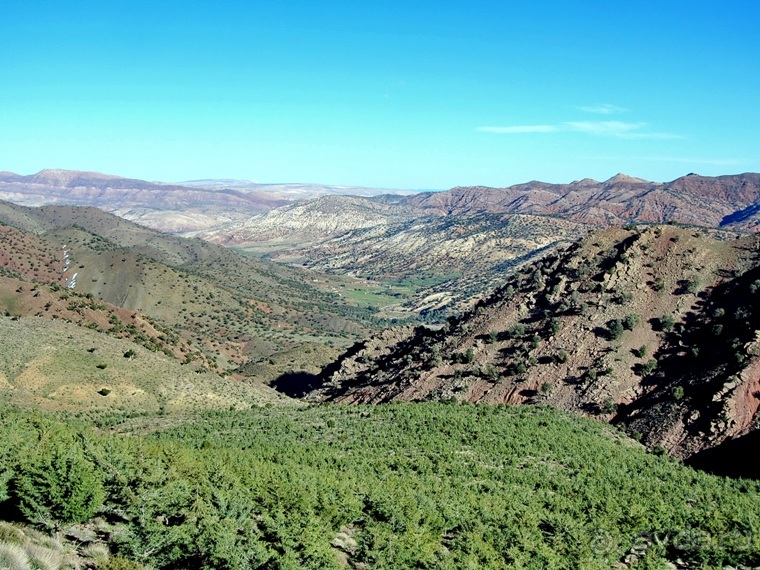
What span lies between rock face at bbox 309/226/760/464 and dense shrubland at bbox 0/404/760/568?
691 cm

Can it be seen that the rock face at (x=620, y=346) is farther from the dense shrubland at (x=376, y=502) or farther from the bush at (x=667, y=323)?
the dense shrubland at (x=376, y=502)

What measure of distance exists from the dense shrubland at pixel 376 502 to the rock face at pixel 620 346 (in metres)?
6.91

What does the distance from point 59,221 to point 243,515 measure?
652ft

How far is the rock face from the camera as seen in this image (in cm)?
4125

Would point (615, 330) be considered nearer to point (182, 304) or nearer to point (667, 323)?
point (667, 323)

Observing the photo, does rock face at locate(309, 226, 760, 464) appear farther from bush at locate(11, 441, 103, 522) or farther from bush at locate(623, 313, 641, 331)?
bush at locate(11, 441, 103, 522)

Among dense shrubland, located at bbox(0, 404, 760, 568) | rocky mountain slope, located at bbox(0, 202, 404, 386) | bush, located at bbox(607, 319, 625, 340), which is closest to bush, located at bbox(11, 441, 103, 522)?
dense shrubland, located at bbox(0, 404, 760, 568)

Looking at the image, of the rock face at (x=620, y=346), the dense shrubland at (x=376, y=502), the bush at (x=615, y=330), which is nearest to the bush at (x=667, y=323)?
the rock face at (x=620, y=346)

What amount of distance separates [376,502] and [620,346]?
1297 inches

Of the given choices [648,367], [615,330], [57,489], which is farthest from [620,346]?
[57,489]

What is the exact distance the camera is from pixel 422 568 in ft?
64.9

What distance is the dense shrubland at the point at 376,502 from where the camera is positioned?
65.1 ft

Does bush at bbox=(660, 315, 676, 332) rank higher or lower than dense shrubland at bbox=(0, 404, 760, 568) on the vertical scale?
higher

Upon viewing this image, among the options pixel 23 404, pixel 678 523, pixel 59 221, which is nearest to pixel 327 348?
pixel 23 404
